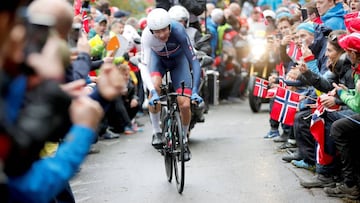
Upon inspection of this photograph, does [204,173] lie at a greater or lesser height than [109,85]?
lesser

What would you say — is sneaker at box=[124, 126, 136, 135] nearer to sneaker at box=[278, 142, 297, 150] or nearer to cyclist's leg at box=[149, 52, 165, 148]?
sneaker at box=[278, 142, 297, 150]

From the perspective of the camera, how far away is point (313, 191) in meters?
9.04

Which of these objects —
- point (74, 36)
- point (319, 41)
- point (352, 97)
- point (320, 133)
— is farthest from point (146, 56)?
point (74, 36)

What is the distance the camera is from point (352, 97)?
7.77 m

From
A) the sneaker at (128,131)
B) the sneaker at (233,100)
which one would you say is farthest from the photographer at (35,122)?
the sneaker at (233,100)

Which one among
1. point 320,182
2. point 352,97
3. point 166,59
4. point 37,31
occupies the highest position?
point 37,31

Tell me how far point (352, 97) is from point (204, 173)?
3.01 m

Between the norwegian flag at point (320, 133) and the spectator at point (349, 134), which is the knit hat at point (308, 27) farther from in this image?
the spectator at point (349, 134)

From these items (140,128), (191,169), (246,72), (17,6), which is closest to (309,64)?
(191,169)

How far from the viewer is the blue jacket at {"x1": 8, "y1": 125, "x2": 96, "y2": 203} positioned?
3441mm

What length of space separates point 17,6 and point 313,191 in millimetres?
6347

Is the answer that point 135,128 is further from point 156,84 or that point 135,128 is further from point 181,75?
point 156,84

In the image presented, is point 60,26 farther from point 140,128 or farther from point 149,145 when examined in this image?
point 140,128

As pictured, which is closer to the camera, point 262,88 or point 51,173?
point 51,173
